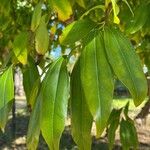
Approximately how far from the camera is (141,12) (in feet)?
5.23

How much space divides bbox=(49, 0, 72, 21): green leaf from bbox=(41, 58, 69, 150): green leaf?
19 cm

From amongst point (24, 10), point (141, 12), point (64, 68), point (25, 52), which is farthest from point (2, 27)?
point (24, 10)

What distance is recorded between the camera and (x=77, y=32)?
3.36 ft

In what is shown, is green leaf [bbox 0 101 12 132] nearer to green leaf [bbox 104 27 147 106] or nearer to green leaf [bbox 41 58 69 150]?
green leaf [bbox 41 58 69 150]

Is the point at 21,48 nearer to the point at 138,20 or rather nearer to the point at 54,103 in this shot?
the point at 54,103

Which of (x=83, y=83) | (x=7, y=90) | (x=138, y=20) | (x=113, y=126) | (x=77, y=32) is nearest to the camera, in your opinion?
(x=83, y=83)

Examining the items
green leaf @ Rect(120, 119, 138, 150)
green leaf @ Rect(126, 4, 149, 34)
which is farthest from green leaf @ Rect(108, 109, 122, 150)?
green leaf @ Rect(126, 4, 149, 34)

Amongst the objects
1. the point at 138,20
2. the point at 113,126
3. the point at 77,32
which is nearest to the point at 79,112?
the point at 77,32

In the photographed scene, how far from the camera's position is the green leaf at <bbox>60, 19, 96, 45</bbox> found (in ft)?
3.36

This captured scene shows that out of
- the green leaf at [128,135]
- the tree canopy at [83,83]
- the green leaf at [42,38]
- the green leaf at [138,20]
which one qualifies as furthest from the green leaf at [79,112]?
the green leaf at [128,135]

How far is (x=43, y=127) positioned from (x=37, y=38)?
0.26 metres

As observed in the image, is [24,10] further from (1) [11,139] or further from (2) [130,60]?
(1) [11,139]

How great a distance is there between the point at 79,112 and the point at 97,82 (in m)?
0.09

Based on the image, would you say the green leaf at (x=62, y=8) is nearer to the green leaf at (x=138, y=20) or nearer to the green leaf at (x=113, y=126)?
the green leaf at (x=138, y=20)
